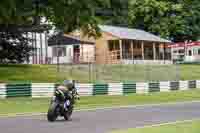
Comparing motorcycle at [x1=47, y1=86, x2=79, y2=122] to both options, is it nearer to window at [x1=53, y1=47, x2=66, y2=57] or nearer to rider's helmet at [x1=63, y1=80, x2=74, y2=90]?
rider's helmet at [x1=63, y1=80, x2=74, y2=90]

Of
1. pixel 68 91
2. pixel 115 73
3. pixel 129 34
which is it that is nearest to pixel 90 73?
pixel 115 73

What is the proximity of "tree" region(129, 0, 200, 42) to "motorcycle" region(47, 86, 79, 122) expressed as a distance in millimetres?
55065

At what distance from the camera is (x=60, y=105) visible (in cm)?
1786

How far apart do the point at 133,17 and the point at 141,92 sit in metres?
40.2

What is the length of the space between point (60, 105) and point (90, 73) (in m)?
24.9

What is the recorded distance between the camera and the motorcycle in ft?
57.8

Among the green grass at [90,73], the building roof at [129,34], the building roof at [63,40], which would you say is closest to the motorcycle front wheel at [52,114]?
the green grass at [90,73]

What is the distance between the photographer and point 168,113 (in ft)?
69.5

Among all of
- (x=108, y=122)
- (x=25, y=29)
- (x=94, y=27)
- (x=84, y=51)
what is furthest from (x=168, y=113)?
(x=84, y=51)

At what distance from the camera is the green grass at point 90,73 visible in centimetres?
3878

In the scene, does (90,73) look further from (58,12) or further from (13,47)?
(58,12)

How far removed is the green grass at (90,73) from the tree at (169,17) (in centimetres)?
2329

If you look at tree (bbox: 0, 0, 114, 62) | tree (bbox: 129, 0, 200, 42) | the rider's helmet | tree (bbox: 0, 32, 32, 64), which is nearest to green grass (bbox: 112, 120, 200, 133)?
the rider's helmet

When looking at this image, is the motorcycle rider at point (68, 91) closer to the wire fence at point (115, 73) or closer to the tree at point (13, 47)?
the wire fence at point (115, 73)
